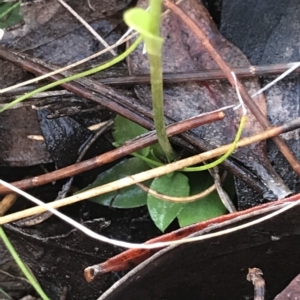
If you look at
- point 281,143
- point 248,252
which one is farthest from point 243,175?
point 248,252

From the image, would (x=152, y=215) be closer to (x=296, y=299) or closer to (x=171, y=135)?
(x=171, y=135)

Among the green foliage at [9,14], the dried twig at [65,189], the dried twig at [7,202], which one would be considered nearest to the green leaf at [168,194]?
the dried twig at [65,189]

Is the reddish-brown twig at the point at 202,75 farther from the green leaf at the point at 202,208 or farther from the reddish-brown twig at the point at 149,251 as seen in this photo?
the reddish-brown twig at the point at 149,251

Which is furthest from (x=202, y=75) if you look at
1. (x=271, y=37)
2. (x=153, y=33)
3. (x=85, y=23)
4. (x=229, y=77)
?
(x=153, y=33)

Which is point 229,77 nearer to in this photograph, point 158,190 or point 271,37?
point 271,37

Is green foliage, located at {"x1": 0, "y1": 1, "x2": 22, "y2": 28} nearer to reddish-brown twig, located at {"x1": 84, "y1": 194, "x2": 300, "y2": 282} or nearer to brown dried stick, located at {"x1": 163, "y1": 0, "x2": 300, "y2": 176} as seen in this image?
brown dried stick, located at {"x1": 163, "y1": 0, "x2": 300, "y2": 176}

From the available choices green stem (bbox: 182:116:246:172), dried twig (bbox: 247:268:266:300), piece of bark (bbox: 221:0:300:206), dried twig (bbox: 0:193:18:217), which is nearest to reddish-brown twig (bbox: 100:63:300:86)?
piece of bark (bbox: 221:0:300:206)

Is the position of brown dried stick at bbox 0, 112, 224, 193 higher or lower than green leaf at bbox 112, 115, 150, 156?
lower

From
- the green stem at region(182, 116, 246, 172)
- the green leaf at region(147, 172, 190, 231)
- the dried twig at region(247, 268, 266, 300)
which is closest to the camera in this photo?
the dried twig at region(247, 268, 266, 300)
